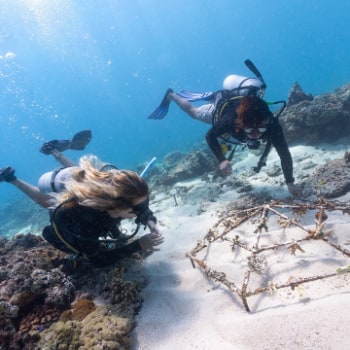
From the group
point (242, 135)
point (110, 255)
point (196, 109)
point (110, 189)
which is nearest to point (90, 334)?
point (110, 255)

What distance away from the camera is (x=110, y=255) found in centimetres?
439

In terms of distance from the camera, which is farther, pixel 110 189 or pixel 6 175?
pixel 6 175

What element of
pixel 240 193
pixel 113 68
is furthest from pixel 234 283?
pixel 113 68

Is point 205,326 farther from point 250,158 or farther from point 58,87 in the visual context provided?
point 58,87

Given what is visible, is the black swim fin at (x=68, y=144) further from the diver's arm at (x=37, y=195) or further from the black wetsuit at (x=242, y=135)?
the black wetsuit at (x=242, y=135)

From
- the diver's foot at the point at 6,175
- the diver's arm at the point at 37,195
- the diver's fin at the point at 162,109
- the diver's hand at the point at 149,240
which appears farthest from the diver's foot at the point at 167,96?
the diver's hand at the point at 149,240

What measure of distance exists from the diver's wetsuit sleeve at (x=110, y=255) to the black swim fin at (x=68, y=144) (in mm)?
5702

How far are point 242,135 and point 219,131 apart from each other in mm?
561

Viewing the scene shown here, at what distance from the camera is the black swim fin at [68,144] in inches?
352

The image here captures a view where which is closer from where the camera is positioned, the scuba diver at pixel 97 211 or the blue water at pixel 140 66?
the scuba diver at pixel 97 211

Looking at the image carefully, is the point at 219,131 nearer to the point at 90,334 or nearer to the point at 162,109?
the point at 90,334

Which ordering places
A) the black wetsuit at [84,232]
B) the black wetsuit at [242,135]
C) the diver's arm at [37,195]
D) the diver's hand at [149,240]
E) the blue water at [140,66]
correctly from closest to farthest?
the black wetsuit at [84,232], the diver's hand at [149,240], the black wetsuit at [242,135], the diver's arm at [37,195], the blue water at [140,66]

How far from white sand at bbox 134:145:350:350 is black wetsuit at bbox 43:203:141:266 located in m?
0.83

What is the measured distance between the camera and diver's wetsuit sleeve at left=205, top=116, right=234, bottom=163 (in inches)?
234
